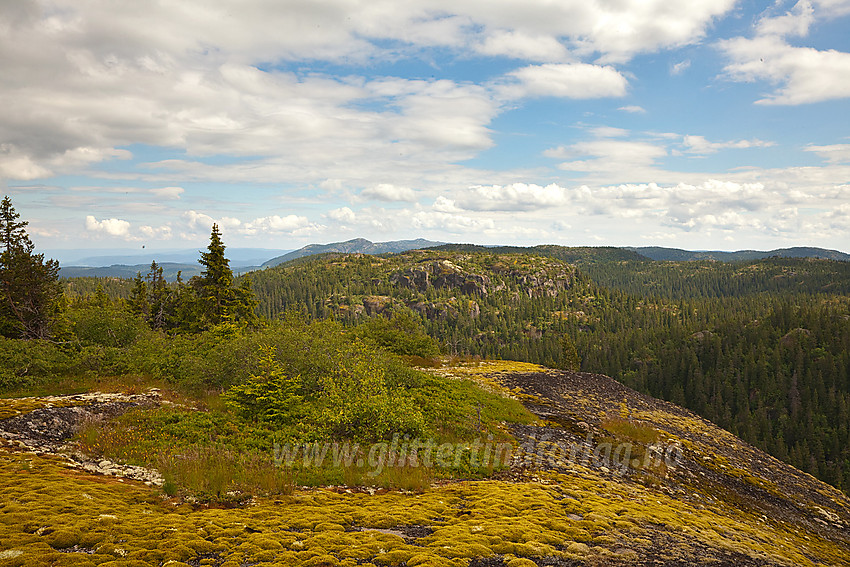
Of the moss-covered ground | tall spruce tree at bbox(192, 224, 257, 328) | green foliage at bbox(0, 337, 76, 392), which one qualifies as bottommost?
the moss-covered ground

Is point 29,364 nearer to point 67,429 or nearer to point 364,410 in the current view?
point 67,429

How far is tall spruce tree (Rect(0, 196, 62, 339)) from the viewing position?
97.8 feet

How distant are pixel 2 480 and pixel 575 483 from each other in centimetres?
2310

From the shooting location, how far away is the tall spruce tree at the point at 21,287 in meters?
29.8

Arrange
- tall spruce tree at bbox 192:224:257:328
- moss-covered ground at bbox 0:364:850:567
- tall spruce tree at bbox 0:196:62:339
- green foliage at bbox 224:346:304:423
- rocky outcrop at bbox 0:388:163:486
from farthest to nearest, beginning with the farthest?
tall spruce tree at bbox 192:224:257:328, tall spruce tree at bbox 0:196:62:339, green foliage at bbox 224:346:304:423, rocky outcrop at bbox 0:388:163:486, moss-covered ground at bbox 0:364:850:567

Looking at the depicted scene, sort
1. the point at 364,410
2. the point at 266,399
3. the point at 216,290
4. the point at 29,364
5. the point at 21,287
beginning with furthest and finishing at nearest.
Result: the point at 216,290 → the point at 21,287 → the point at 29,364 → the point at 266,399 → the point at 364,410

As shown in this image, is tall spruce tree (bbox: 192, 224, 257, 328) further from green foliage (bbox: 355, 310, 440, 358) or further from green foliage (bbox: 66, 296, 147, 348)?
green foliage (bbox: 355, 310, 440, 358)

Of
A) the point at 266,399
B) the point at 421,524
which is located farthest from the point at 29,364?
the point at 421,524

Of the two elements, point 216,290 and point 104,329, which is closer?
point 104,329

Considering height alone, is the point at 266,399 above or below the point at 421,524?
above

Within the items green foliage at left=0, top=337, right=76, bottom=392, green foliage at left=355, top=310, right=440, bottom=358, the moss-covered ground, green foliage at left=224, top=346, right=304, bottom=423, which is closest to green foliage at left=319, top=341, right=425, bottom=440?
green foliage at left=224, top=346, right=304, bottom=423

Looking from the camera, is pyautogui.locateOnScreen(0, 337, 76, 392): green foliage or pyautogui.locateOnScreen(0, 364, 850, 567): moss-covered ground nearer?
pyautogui.locateOnScreen(0, 364, 850, 567): moss-covered ground

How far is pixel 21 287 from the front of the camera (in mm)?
30062

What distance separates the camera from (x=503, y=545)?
1243 cm
